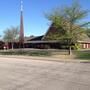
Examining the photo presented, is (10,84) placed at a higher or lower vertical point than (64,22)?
lower

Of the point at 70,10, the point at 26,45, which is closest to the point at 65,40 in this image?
the point at 70,10

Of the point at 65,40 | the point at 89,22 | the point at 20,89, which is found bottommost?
the point at 20,89

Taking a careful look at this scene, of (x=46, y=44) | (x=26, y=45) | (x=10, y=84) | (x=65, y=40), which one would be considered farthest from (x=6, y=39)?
(x=10, y=84)

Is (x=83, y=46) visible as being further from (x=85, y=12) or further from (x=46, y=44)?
(x=85, y=12)

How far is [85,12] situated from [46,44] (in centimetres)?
3220

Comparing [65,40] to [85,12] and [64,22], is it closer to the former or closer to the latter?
[64,22]

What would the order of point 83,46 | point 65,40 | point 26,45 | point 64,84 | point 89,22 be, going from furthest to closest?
point 26,45, point 83,46, point 65,40, point 89,22, point 64,84

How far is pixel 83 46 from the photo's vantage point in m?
67.1

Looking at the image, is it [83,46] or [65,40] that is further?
[83,46]

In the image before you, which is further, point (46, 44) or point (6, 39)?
point (6, 39)

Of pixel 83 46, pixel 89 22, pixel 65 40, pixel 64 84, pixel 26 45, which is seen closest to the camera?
pixel 64 84

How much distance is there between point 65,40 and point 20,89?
98.9 ft

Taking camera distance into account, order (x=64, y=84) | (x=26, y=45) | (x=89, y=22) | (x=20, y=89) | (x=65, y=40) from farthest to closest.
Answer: (x=26, y=45) < (x=65, y=40) < (x=89, y=22) < (x=64, y=84) < (x=20, y=89)

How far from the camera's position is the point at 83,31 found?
37656 millimetres
